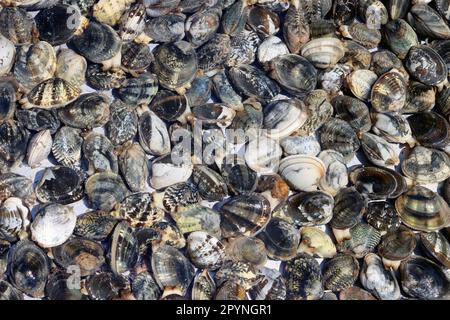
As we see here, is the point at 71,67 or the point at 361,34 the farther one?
the point at 361,34

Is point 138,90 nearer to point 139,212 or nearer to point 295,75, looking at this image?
point 139,212

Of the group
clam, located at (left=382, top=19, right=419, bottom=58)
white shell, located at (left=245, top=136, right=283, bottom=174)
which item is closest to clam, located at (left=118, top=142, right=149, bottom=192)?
white shell, located at (left=245, top=136, right=283, bottom=174)

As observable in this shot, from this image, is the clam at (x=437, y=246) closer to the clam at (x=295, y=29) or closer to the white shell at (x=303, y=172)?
the white shell at (x=303, y=172)

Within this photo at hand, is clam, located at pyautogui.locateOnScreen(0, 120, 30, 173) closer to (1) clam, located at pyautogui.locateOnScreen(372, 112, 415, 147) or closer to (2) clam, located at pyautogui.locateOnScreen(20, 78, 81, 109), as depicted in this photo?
(2) clam, located at pyautogui.locateOnScreen(20, 78, 81, 109)

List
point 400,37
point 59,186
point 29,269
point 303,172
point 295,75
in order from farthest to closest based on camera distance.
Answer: point 400,37 < point 295,75 < point 303,172 < point 59,186 < point 29,269

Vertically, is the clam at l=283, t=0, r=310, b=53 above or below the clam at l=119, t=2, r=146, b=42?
below

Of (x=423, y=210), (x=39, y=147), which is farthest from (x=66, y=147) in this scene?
(x=423, y=210)

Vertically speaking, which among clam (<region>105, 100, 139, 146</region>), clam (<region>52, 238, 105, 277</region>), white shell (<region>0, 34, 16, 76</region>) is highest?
white shell (<region>0, 34, 16, 76</region>)
